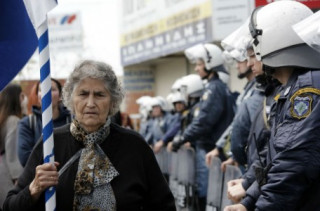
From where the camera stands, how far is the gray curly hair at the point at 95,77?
4.03 meters

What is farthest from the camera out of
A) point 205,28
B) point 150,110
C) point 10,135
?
point 150,110

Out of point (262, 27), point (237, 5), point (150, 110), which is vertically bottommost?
point (150, 110)

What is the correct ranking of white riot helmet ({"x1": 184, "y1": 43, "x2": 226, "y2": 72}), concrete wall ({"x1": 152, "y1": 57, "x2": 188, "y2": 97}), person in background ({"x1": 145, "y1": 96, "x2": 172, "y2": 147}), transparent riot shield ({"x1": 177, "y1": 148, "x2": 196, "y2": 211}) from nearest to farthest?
1. white riot helmet ({"x1": 184, "y1": 43, "x2": 226, "y2": 72})
2. transparent riot shield ({"x1": 177, "y1": 148, "x2": 196, "y2": 211})
3. person in background ({"x1": 145, "y1": 96, "x2": 172, "y2": 147})
4. concrete wall ({"x1": 152, "y1": 57, "x2": 188, "y2": 97})

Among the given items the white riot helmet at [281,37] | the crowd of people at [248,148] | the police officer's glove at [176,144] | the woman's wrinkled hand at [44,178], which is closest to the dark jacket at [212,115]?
the police officer's glove at [176,144]

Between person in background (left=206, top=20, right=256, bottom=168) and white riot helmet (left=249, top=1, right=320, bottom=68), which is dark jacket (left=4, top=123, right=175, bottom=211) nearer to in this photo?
white riot helmet (left=249, top=1, right=320, bottom=68)

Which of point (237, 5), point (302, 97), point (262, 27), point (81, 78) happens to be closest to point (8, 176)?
point (81, 78)

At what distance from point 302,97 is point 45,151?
150cm

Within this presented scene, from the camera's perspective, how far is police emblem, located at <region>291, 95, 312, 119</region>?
328 centimetres

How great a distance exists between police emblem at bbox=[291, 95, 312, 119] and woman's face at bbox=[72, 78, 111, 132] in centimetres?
124

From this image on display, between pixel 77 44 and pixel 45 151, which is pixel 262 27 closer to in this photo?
pixel 45 151

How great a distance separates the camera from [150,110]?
18.8 meters

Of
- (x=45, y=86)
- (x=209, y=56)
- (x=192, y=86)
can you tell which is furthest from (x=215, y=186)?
(x=192, y=86)

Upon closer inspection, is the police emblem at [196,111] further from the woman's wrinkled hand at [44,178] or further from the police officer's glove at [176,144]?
the woman's wrinkled hand at [44,178]

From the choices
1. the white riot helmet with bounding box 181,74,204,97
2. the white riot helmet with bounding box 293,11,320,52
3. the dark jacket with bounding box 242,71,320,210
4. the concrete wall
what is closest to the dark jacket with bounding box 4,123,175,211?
the dark jacket with bounding box 242,71,320,210
